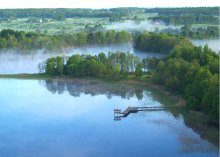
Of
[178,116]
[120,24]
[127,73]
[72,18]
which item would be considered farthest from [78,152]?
[72,18]

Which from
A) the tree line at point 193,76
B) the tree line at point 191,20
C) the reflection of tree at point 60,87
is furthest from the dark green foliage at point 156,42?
the tree line at point 191,20

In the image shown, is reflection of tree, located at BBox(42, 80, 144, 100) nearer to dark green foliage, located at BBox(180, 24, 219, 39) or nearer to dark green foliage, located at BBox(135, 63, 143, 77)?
dark green foliage, located at BBox(135, 63, 143, 77)

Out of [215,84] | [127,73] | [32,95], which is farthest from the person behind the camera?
[127,73]

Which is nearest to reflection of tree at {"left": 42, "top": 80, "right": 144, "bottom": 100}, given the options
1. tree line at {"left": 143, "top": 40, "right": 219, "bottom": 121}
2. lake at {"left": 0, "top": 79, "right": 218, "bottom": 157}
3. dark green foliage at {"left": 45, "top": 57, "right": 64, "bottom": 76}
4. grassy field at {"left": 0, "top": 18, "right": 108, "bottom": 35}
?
lake at {"left": 0, "top": 79, "right": 218, "bottom": 157}

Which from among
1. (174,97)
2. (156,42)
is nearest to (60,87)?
(174,97)

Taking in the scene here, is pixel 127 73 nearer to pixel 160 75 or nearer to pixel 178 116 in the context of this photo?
pixel 160 75

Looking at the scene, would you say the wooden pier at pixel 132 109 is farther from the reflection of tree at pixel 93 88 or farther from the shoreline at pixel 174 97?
the reflection of tree at pixel 93 88
